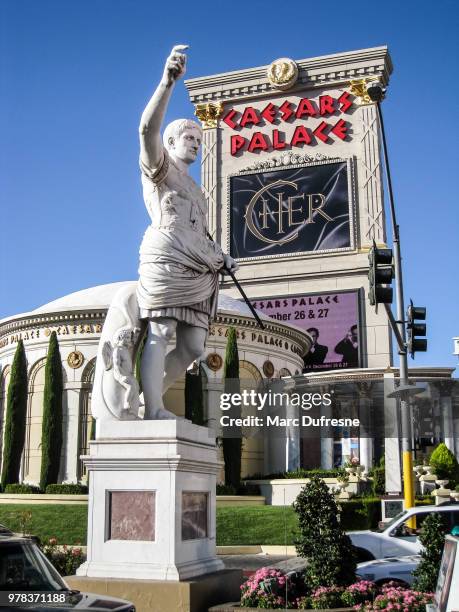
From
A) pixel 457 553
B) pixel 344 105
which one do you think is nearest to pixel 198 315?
pixel 457 553

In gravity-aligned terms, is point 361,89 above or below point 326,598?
above

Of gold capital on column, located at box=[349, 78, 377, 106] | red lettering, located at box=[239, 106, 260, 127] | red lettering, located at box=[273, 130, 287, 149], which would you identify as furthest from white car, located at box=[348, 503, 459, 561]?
red lettering, located at box=[239, 106, 260, 127]

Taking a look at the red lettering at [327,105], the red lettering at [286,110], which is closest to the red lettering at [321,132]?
the red lettering at [327,105]

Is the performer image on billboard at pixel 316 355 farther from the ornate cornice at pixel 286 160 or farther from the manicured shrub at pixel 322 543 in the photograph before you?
the manicured shrub at pixel 322 543

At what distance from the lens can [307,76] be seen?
57.7 metres

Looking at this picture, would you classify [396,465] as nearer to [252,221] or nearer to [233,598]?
[233,598]

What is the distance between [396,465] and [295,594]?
76.3 ft

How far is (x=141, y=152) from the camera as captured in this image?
845 cm

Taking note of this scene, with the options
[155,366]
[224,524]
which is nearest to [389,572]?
[155,366]

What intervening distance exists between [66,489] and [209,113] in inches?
1521

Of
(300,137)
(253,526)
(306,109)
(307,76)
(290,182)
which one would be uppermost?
(307,76)

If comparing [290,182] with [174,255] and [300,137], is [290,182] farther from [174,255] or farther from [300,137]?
[174,255]

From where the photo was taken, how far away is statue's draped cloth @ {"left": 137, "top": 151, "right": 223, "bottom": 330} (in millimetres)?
8609

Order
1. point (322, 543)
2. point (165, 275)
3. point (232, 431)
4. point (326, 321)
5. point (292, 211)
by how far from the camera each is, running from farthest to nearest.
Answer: point (292, 211), point (326, 321), point (232, 431), point (322, 543), point (165, 275)
